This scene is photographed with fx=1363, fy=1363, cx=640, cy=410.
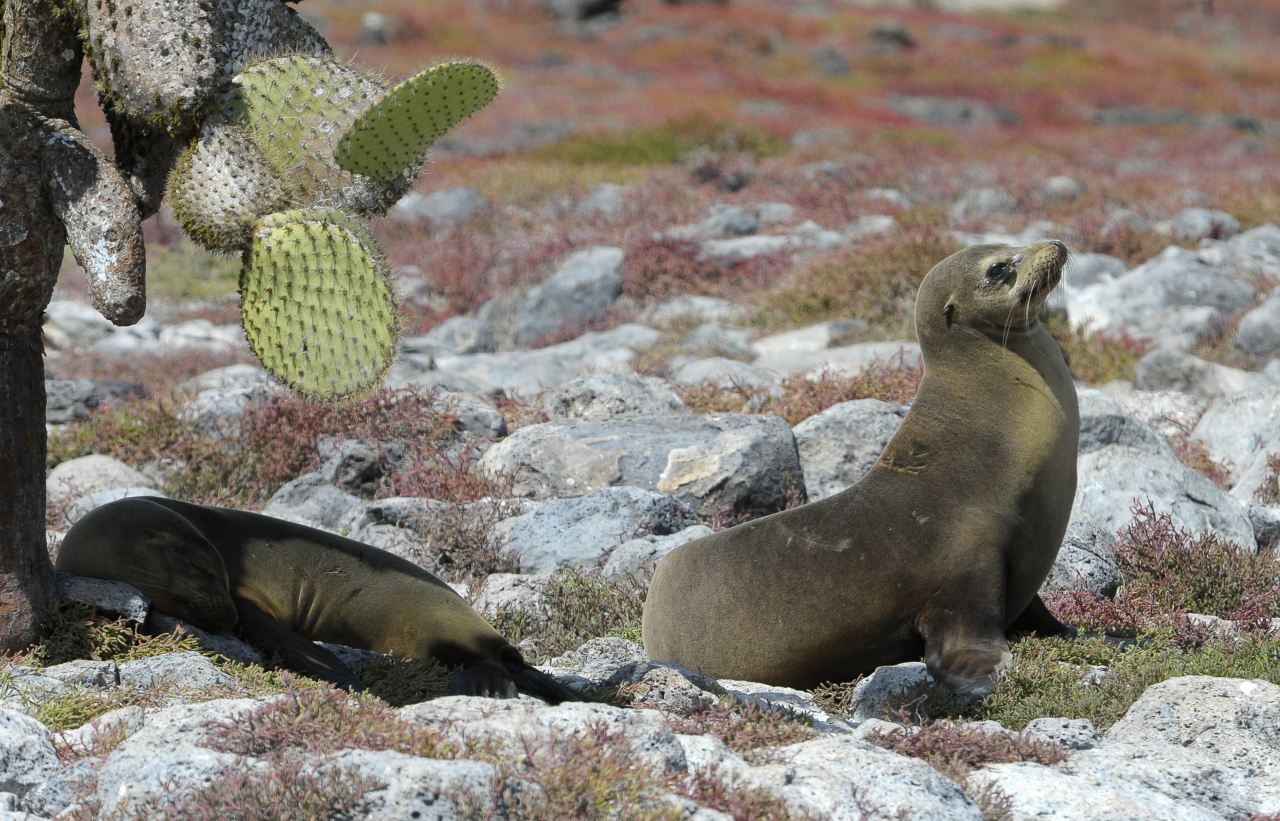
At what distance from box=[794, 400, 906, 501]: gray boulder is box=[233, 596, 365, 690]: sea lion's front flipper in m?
3.96

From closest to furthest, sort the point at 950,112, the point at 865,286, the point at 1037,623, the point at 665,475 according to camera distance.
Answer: the point at 1037,623 < the point at 665,475 < the point at 865,286 < the point at 950,112

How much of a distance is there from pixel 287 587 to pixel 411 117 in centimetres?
220

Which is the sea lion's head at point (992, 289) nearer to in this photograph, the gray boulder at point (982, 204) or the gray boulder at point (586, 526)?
the gray boulder at point (586, 526)

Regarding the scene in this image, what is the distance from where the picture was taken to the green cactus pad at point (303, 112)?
493cm

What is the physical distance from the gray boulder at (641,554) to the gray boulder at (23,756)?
3.45 metres

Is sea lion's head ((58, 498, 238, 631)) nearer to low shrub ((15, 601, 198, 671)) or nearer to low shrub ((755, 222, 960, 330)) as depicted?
low shrub ((15, 601, 198, 671))

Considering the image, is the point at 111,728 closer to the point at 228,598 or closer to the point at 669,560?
the point at 228,598

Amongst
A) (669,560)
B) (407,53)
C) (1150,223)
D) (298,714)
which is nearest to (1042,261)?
(669,560)

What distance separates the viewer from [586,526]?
7.85 meters

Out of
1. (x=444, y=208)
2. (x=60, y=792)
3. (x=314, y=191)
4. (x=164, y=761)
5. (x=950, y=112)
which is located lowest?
(x=950, y=112)

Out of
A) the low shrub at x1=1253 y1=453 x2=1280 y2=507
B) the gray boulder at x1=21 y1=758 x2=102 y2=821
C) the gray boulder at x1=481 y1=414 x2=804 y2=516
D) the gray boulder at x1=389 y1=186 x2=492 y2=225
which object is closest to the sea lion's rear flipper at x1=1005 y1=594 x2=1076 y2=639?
the gray boulder at x1=481 y1=414 x2=804 y2=516

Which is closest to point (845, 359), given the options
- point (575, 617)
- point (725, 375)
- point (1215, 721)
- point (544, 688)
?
point (725, 375)

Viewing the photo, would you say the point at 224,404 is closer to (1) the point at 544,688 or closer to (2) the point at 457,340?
(2) the point at 457,340

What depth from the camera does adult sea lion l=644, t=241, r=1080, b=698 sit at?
226 inches
